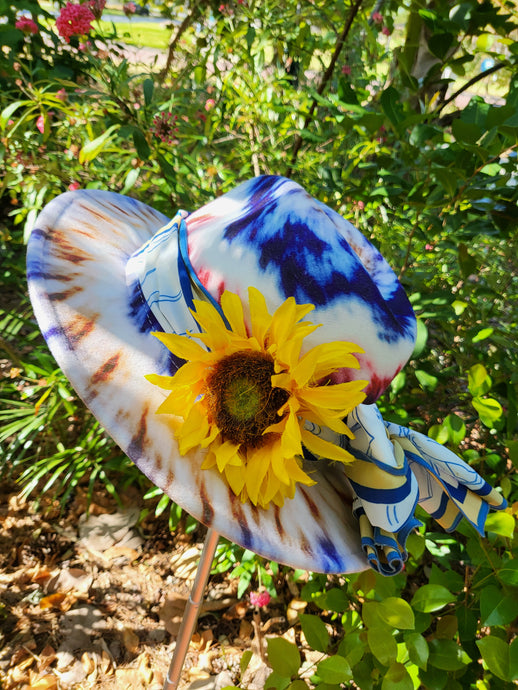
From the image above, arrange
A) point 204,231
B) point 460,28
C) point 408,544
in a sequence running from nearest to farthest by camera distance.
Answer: point 204,231, point 408,544, point 460,28

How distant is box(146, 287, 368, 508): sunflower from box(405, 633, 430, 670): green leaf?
34 cm

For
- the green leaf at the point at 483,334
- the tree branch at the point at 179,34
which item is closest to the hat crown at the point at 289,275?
the green leaf at the point at 483,334

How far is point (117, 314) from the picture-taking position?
617 mm

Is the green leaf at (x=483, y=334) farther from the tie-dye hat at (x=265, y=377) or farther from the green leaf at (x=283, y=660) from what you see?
the green leaf at (x=283, y=660)

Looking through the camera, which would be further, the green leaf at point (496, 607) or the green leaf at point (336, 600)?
the green leaf at point (336, 600)

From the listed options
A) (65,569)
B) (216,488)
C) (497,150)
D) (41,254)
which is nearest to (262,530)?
(216,488)

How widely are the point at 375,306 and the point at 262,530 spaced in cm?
27

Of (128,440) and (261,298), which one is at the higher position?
(261,298)

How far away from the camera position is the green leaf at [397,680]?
584 millimetres

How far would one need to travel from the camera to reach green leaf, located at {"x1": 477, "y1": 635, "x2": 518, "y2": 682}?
58 cm

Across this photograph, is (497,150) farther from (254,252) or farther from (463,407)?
(463,407)

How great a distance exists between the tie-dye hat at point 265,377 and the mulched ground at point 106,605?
3.24 feet

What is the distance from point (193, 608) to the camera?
77 cm

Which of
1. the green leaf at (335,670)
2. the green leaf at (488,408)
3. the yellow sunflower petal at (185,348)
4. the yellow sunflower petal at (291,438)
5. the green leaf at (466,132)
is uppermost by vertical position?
the green leaf at (466,132)
